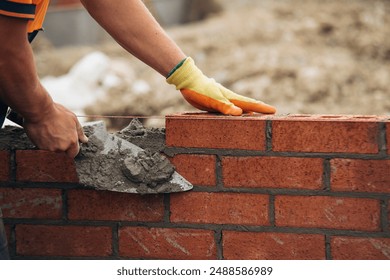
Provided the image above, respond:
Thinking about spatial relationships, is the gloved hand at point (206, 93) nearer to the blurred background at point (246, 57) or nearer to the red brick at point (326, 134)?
the red brick at point (326, 134)

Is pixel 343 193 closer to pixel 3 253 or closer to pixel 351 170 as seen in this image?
pixel 351 170

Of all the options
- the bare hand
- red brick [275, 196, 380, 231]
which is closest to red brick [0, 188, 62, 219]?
the bare hand

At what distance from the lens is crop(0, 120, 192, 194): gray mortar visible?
6.01 ft

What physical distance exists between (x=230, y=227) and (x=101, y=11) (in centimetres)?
82

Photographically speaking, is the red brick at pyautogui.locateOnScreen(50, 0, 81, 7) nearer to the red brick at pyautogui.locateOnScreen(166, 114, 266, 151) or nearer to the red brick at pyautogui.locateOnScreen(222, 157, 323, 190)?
the red brick at pyautogui.locateOnScreen(166, 114, 266, 151)

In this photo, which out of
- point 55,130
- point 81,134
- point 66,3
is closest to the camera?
point 55,130

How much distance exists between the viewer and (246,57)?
A: 7.29m

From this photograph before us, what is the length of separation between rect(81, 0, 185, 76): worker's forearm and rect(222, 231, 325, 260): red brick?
2.03 feet

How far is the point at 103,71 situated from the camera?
6.91 meters

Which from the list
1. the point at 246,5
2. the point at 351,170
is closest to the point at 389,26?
the point at 246,5

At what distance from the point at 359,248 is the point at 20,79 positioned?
1.09 m

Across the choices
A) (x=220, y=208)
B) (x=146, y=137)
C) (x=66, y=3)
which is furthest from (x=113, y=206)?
(x=66, y=3)

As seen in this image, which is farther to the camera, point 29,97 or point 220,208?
→ point 220,208

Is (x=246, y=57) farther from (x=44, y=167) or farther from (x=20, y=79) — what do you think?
(x=20, y=79)
